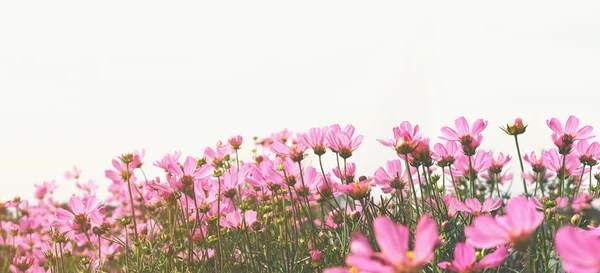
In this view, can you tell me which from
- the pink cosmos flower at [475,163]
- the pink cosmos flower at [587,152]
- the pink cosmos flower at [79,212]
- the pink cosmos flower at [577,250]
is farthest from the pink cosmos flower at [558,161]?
the pink cosmos flower at [79,212]

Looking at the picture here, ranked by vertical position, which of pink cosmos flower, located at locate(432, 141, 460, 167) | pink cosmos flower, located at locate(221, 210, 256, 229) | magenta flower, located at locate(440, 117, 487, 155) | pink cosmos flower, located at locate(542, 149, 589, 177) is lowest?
pink cosmos flower, located at locate(221, 210, 256, 229)

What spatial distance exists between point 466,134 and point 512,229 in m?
0.85

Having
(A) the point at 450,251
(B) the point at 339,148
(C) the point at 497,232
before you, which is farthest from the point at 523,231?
(A) the point at 450,251

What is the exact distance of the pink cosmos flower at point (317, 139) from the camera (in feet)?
5.07

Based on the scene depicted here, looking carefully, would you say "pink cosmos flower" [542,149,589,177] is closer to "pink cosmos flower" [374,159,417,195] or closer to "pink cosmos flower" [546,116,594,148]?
"pink cosmos flower" [546,116,594,148]

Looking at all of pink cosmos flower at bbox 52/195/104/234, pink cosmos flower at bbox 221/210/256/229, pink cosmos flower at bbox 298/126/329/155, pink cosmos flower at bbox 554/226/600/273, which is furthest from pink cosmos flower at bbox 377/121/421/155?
pink cosmos flower at bbox 52/195/104/234

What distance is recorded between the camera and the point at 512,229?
0.72 m

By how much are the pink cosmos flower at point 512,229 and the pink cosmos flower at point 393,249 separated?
0.12m

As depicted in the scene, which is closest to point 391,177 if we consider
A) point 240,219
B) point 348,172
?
point 348,172

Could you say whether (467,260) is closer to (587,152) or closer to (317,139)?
(317,139)

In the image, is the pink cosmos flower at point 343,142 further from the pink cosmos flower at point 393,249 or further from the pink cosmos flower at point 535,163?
the pink cosmos flower at point 393,249

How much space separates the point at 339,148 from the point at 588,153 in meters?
0.85

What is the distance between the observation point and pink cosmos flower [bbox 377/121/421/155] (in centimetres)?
122

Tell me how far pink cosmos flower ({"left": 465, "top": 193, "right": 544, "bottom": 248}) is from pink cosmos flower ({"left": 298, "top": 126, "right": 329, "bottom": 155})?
33.3 inches
